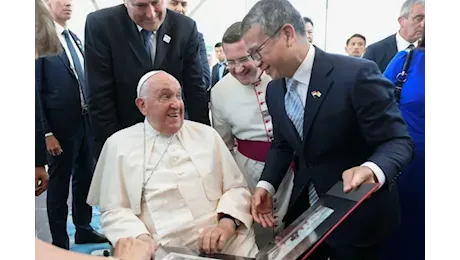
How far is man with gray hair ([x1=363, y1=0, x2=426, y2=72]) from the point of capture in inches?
79.1

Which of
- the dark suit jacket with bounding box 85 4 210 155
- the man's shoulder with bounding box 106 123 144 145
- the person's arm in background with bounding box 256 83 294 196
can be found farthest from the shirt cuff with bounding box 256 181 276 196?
the dark suit jacket with bounding box 85 4 210 155

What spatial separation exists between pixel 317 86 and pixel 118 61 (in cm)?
99

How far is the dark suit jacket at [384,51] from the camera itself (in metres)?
2.52

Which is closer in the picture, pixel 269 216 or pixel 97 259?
pixel 97 259

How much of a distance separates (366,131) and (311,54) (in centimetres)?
33

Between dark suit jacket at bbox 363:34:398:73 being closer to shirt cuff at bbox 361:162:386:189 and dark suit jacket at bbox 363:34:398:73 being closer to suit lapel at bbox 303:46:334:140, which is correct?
suit lapel at bbox 303:46:334:140

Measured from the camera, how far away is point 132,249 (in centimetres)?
148

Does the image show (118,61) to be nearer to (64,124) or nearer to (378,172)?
(64,124)

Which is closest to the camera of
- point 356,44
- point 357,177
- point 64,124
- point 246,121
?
point 357,177

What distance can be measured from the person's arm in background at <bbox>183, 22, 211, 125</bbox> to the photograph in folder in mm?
946

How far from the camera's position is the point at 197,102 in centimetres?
218

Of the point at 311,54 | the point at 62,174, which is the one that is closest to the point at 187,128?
the point at 311,54

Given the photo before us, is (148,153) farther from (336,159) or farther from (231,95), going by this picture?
(336,159)

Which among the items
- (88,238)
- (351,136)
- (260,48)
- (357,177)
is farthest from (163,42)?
(88,238)
